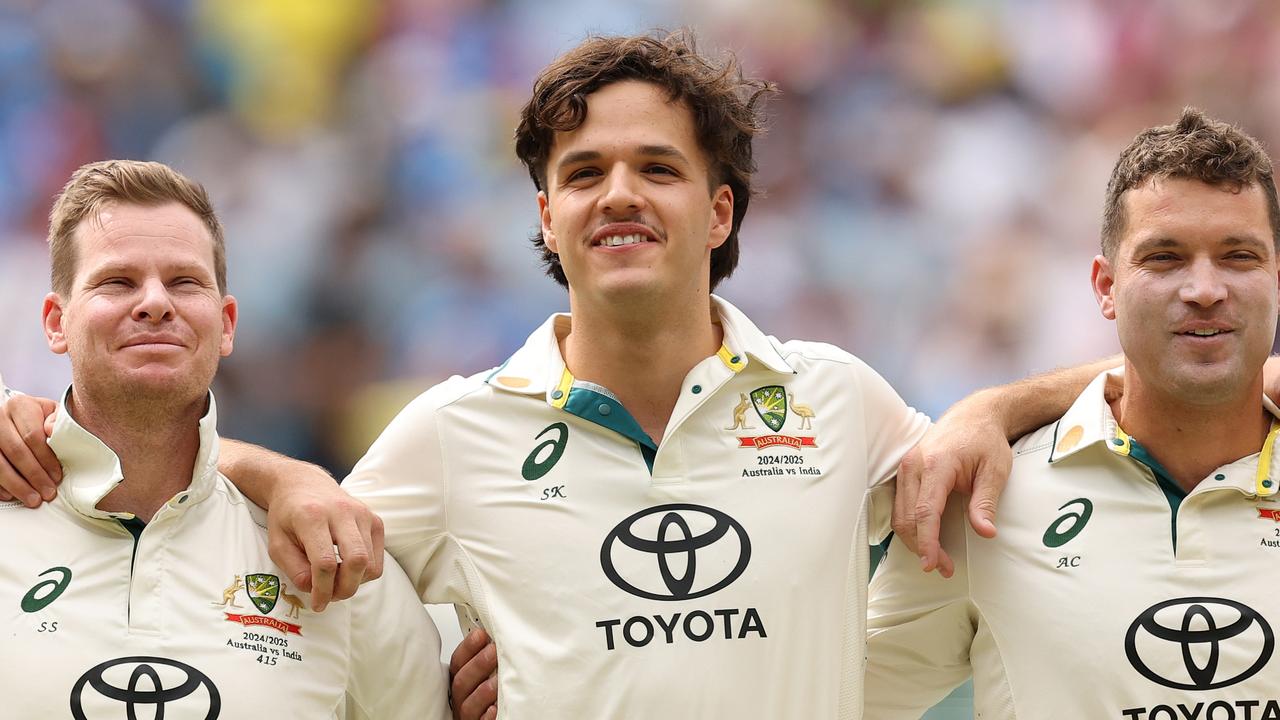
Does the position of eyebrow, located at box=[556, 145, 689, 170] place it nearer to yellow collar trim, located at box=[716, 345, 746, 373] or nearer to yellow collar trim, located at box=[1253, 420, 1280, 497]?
yellow collar trim, located at box=[716, 345, 746, 373]

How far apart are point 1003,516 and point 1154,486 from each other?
34cm

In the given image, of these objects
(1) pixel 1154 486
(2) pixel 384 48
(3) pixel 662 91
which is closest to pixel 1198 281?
(1) pixel 1154 486

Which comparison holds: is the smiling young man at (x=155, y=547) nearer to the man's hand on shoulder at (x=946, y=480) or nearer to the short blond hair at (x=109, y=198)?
the short blond hair at (x=109, y=198)

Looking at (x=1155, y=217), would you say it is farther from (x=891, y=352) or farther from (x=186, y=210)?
(x=891, y=352)

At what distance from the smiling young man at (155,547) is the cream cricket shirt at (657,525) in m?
0.24

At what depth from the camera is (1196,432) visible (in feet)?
11.0

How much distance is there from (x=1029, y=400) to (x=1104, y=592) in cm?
56

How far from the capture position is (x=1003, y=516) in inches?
133

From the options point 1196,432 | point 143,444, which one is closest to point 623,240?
point 143,444

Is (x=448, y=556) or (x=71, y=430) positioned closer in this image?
(x=71, y=430)

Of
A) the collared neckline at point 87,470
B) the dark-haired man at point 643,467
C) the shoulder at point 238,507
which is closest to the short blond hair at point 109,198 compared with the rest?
the collared neckline at point 87,470

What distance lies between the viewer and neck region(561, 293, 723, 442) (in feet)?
11.3

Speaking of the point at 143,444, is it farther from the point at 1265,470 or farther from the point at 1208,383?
the point at 1265,470

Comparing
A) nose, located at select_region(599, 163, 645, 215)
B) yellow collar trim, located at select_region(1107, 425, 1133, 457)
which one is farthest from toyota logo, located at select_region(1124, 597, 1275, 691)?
nose, located at select_region(599, 163, 645, 215)
